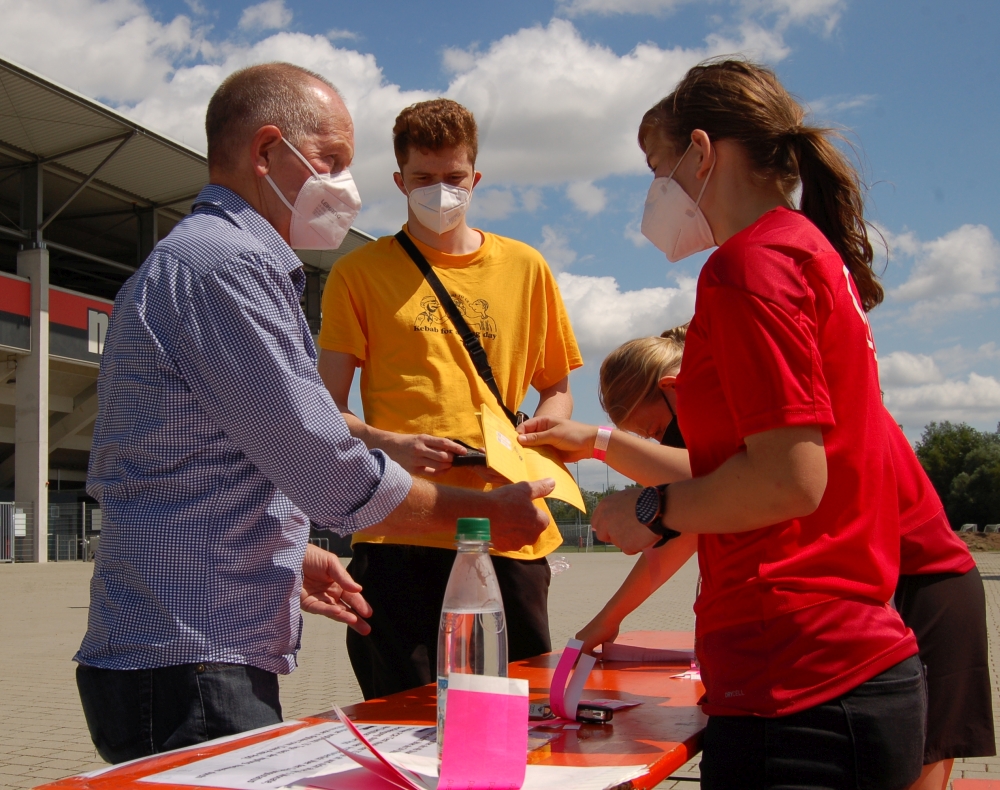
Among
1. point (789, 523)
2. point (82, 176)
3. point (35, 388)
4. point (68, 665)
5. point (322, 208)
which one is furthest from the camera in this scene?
point (82, 176)

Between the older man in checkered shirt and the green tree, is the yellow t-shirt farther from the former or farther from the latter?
the green tree

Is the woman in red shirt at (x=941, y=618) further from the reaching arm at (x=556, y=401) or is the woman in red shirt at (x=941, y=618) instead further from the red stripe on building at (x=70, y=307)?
the red stripe on building at (x=70, y=307)

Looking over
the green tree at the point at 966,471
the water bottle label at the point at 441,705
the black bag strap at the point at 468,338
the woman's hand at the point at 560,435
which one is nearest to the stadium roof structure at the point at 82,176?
the black bag strap at the point at 468,338

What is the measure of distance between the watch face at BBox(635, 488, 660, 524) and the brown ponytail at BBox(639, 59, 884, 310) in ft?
2.20

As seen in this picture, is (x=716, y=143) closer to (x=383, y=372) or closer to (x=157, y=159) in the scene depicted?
(x=383, y=372)

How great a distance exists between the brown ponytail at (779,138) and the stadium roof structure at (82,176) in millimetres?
20306

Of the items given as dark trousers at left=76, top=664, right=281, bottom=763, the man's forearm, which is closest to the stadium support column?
the man's forearm

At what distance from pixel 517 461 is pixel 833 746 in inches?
40.9

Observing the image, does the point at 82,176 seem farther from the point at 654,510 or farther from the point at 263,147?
the point at 654,510

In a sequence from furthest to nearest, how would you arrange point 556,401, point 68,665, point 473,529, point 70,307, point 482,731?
1. point 70,307
2. point 68,665
3. point 556,401
4. point 473,529
5. point 482,731

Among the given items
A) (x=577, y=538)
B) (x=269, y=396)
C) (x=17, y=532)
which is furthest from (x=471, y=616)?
(x=577, y=538)

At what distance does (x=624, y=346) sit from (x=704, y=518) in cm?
146

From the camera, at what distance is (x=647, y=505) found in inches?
68.6

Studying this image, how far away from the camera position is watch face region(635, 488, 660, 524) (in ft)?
5.67
